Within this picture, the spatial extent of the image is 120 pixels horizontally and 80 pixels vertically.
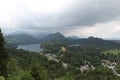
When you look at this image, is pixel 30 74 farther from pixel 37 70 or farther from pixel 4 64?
pixel 4 64

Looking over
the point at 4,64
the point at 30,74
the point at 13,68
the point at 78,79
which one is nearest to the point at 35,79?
the point at 30,74

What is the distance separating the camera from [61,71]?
196625 millimetres

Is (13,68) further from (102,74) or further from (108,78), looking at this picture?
(102,74)

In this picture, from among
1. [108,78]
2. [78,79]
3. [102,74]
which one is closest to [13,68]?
[78,79]

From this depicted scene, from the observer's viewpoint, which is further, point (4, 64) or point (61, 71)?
point (61, 71)

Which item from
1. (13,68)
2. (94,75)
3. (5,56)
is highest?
(5,56)

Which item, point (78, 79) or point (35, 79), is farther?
point (78, 79)

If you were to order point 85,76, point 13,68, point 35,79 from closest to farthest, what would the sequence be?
point 35,79 < point 13,68 < point 85,76

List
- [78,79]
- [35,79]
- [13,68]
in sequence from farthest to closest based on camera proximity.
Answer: [78,79] → [13,68] → [35,79]

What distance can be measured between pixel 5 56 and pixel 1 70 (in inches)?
125

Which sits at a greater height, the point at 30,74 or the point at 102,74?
the point at 30,74

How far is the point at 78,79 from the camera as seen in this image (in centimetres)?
17788

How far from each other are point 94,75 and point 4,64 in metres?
143

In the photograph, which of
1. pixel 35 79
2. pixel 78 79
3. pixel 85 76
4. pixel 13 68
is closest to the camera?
pixel 35 79
